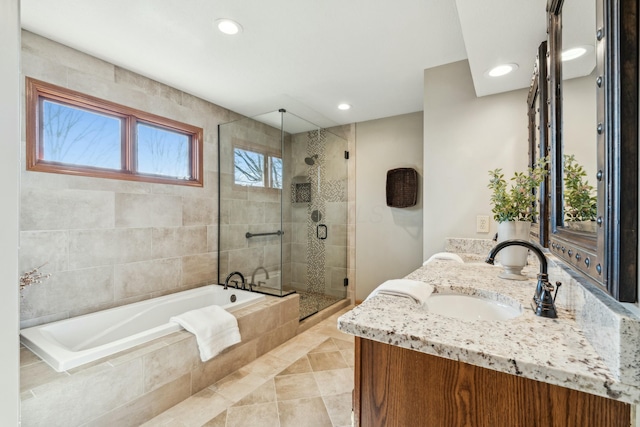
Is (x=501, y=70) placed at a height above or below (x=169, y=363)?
above

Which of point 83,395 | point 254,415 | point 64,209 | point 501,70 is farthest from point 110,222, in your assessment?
point 501,70

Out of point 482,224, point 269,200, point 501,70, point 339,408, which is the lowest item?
point 339,408

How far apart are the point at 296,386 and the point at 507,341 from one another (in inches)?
67.2

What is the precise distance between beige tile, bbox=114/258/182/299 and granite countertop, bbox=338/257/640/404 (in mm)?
2272

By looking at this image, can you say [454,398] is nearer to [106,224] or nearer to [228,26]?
[228,26]

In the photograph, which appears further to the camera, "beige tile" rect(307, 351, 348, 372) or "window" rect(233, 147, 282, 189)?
"window" rect(233, 147, 282, 189)

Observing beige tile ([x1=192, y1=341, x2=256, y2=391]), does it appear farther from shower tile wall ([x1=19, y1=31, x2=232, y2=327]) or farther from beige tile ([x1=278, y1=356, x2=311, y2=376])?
shower tile wall ([x1=19, y1=31, x2=232, y2=327])

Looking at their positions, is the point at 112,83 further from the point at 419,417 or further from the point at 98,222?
the point at 419,417

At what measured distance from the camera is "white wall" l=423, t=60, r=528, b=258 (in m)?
2.10

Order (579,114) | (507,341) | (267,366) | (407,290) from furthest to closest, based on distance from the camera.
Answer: (267,366), (407,290), (579,114), (507,341)

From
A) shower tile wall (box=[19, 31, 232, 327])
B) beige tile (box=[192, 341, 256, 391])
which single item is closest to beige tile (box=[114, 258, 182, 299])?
shower tile wall (box=[19, 31, 232, 327])

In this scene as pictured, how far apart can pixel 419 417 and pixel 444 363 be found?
0.16 meters

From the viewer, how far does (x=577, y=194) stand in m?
0.86

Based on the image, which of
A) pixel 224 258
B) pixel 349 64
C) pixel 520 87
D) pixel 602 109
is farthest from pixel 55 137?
pixel 520 87
